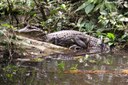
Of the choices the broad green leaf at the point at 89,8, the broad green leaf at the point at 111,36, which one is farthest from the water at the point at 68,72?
the broad green leaf at the point at 89,8

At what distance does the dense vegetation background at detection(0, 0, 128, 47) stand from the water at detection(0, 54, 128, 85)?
145cm

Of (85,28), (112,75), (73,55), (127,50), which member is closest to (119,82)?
(112,75)

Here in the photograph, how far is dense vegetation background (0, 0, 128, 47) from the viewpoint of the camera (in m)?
7.60

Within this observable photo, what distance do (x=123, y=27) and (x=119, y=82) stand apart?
311cm

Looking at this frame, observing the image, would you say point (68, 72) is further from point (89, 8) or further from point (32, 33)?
point (89, 8)

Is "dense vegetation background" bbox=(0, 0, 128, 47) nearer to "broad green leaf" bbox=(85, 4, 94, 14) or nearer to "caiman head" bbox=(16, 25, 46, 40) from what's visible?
"broad green leaf" bbox=(85, 4, 94, 14)

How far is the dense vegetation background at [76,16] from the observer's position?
760 centimetres

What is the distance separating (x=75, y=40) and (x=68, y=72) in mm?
2278

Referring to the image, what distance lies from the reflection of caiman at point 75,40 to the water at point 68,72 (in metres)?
1.04

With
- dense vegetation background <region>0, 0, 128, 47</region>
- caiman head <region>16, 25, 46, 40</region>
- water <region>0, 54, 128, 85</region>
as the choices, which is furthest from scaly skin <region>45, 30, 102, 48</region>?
water <region>0, 54, 128, 85</region>

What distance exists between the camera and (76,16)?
8766 millimetres

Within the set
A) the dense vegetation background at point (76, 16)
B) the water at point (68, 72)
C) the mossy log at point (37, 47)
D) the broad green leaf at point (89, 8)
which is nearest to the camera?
the water at point (68, 72)

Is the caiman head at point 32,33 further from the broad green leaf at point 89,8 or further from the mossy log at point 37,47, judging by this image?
the broad green leaf at point 89,8

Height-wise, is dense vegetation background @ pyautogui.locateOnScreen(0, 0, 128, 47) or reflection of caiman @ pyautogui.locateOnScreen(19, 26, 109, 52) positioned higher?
dense vegetation background @ pyautogui.locateOnScreen(0, 0, 128, 47)
